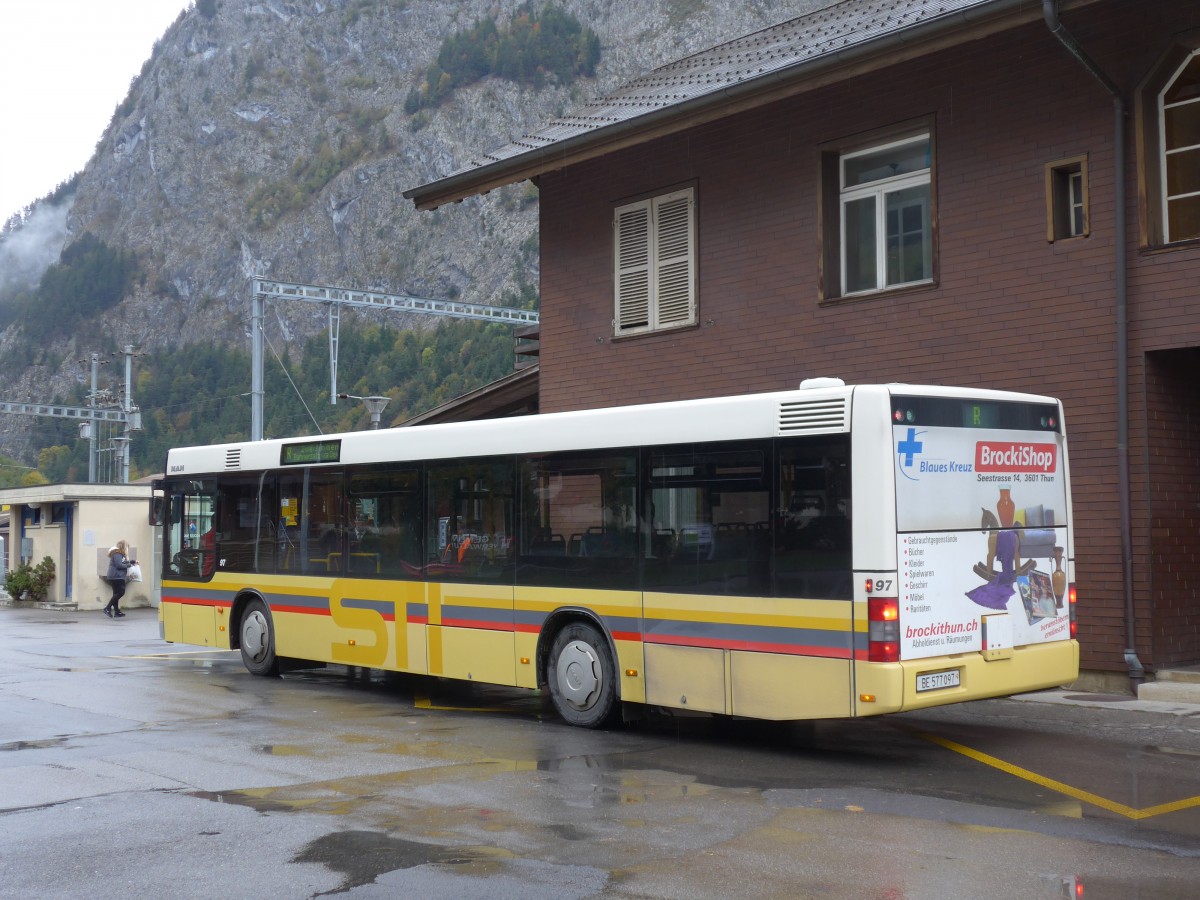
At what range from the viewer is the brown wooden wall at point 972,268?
12.9 m

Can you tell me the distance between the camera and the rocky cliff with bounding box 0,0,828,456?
154 meters

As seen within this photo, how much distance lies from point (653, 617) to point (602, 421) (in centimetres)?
167

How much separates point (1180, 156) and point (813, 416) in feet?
18.5

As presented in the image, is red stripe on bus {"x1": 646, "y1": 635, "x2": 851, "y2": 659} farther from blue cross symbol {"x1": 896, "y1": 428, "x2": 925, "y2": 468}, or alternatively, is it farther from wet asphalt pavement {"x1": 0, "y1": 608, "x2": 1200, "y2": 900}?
blue cross symbol {"x1": 896, "y1": 428, "x2": 925, "y2": 468}

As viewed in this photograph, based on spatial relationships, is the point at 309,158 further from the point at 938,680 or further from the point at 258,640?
the point at 938,680

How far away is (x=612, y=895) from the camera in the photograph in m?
6.03

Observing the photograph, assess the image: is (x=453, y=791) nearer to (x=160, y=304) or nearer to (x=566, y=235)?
(x=566, y=235)

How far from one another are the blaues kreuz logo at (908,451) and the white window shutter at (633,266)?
29.3 feet

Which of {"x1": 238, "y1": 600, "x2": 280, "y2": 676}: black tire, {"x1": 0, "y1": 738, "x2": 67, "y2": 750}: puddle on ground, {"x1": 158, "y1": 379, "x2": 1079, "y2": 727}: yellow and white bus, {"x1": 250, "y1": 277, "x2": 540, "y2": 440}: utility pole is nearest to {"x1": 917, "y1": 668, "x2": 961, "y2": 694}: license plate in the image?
{"x1": 158, "y1": 379, "x2": 1079, "y2": 727}: yellow and white bus

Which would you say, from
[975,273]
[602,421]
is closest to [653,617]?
[602,421]

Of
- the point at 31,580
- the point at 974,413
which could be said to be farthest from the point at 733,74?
the point at 31,580

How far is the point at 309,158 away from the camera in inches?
6934

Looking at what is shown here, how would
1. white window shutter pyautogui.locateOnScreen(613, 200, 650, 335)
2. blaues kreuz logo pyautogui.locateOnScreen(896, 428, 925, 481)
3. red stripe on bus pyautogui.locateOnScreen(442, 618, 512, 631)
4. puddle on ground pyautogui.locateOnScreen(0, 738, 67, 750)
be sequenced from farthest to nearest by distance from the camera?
white window shutter pyautogui.locateOnScreen(613, 200, 650, 335), red stripe on bus pyautogui.locateOnScreen(442, 618, 512, 631), puddle on ground pyautogui.locateOnScreen(0, 738, 67, 750), blaues kreuz logo pyautogui.locateOnScreen(896, 428, 925, 481)

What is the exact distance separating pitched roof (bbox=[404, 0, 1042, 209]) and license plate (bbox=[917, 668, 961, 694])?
666 cm
